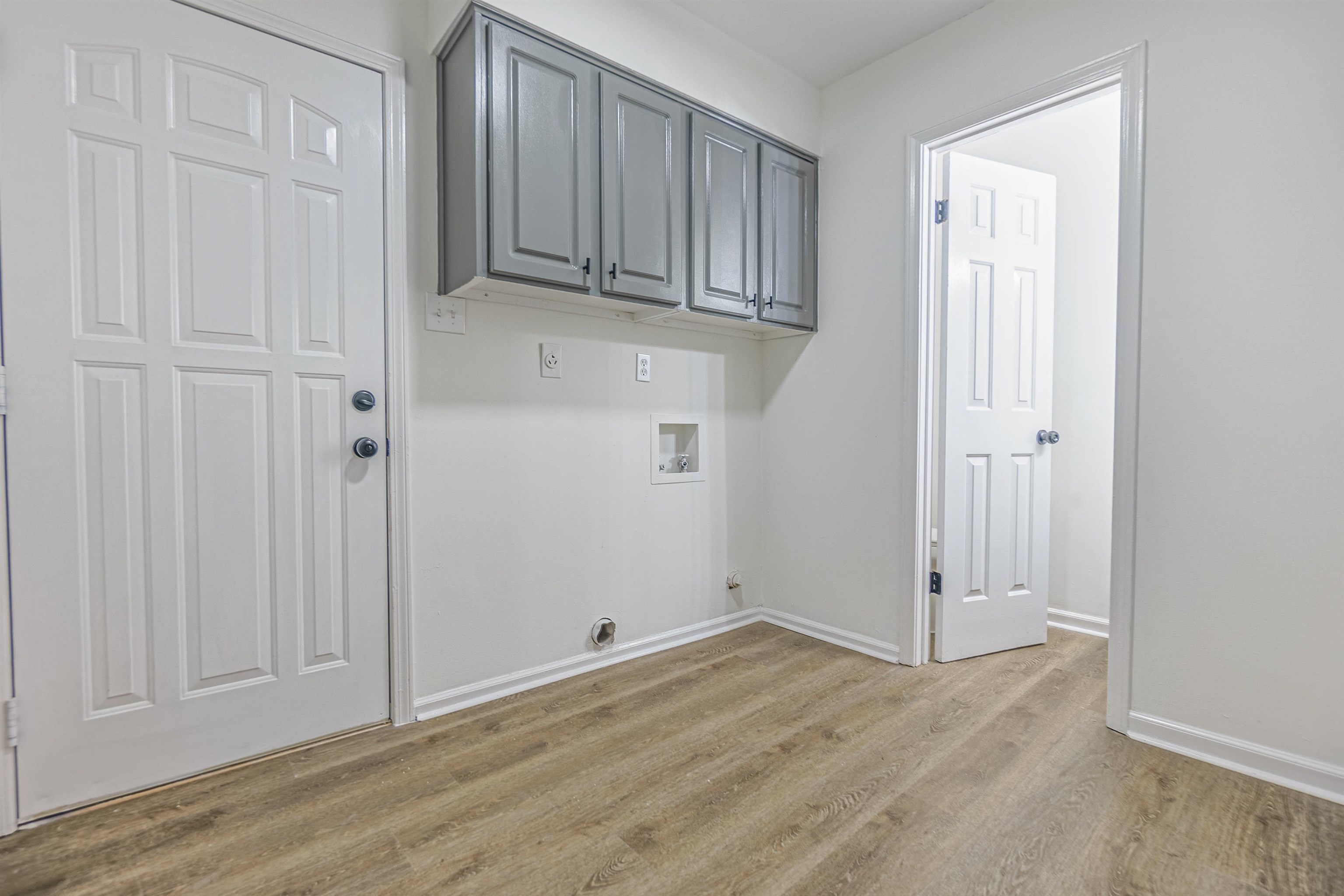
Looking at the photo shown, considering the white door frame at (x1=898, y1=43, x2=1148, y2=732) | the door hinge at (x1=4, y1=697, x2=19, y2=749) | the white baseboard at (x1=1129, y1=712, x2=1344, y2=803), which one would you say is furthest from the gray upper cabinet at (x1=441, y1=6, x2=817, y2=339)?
the white baseboard at (x1=1129, y1=712, x2=1344, y2=803)

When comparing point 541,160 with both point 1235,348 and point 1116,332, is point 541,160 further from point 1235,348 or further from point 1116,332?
point 1235,348

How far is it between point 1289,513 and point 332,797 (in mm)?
2671

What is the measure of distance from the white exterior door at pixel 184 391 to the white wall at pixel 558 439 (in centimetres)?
15

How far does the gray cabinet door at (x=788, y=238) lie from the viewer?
2.57 meters

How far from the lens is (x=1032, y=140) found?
3.02 metres

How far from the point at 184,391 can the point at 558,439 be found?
3.66ft

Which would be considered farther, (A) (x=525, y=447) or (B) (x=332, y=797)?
(A) (x=525, y=447)

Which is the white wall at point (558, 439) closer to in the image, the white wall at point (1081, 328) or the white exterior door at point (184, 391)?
the white exterior door at point (184, 391)

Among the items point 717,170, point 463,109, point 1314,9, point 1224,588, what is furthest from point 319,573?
point 1314,9

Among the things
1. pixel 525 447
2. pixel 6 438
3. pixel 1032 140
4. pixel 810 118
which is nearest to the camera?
pixel 6 438

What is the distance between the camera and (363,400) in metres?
1.86

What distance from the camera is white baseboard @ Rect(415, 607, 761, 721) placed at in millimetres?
2031

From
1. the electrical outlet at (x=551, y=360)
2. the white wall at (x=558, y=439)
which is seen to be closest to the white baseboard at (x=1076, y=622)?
the white wall at (x=558, y=439)

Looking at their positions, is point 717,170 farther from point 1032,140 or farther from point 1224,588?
point 1224,588
